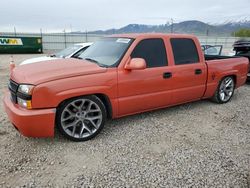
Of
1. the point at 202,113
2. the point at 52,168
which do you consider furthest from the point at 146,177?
the point at 202,113

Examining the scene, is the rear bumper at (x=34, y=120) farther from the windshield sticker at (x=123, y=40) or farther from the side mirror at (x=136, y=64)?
the windshield sticker at (x=123, y=40)

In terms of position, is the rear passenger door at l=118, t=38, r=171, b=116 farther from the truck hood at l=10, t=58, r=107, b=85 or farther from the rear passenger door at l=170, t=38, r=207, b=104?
the truck hood at l=10, t=58, r=107, b=85

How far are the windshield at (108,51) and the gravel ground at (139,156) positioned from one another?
47.1 inches

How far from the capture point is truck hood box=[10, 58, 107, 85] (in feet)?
10.9

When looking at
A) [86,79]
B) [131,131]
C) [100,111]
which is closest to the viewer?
[86,79]

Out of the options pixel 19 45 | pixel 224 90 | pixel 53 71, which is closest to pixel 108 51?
pixel 53 71

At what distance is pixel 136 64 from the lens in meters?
3.70

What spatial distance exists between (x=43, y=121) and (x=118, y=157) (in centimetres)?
117

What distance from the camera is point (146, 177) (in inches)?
111

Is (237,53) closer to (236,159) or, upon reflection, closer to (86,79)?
(236,159)

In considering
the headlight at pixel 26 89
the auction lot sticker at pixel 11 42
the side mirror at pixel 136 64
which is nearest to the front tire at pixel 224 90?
the side mirror at pixel 136 64

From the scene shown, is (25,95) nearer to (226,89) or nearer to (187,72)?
(187,72)

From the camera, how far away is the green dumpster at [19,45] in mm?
21688

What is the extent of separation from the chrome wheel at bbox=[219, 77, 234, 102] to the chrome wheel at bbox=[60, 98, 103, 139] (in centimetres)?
334
